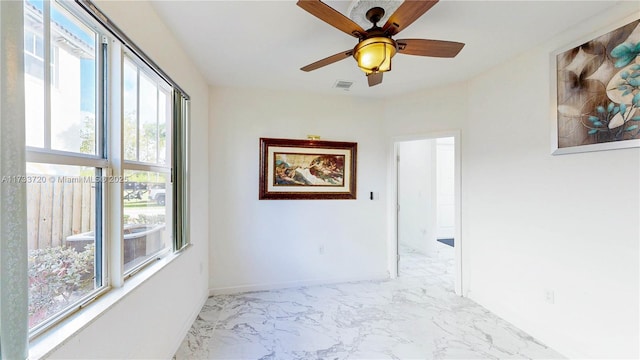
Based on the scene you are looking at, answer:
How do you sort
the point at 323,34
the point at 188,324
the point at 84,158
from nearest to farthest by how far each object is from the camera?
the point at 84,158
the point at 323,34
the point at 188,324

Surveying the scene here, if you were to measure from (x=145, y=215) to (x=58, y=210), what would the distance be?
0.77 metres

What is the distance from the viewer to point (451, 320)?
101 inches

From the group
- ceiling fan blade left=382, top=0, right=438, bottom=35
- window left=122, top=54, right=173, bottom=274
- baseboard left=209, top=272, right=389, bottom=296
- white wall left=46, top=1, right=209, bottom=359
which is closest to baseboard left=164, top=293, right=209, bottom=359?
white wall left=46, top=1, right=209, bottom=359

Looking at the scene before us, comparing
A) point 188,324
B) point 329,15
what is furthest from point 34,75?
point 188,324

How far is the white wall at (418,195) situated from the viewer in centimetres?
490

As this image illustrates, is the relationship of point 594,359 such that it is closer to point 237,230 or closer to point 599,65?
point 599,65

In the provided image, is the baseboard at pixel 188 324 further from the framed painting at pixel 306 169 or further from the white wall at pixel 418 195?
the white wall at pixel 418 195

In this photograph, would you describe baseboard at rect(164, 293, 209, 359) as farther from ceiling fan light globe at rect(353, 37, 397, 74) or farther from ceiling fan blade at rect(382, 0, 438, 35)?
ceiling fan blade at rect(382, 0, 438, 35)

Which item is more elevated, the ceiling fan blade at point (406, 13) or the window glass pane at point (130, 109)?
the ceiling fan blade at point (406, 13)

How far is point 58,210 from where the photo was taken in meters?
1.06

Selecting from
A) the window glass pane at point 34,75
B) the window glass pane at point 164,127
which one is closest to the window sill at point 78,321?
the window glass pane at point 34,75

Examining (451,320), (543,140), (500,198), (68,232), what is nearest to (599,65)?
(543,140)

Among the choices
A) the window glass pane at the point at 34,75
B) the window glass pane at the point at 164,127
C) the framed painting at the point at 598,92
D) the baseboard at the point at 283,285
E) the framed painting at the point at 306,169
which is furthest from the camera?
the framed painting at the point at 306,169

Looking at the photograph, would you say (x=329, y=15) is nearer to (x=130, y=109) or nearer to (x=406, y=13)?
(x=406, y=13)
